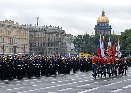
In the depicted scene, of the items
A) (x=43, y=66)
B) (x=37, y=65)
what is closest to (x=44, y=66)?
(x=43, y=66)

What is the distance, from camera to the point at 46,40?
192 metres

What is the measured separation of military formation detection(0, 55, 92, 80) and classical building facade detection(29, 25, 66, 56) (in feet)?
441

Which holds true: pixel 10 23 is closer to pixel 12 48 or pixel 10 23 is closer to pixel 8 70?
pixel 12 48

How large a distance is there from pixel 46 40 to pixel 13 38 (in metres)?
35.6

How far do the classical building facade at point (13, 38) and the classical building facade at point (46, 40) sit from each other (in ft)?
36.2

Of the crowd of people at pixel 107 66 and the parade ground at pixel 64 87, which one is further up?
the crowd of people at pixel 107 66

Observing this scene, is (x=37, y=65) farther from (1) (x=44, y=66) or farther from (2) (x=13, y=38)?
(2) (x=13, y=38)

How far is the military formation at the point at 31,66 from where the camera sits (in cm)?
3184

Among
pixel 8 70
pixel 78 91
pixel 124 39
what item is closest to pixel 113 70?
pixel 8 70

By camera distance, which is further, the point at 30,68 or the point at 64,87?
the point at 30,68

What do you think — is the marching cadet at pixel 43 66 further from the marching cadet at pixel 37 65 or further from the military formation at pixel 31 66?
the marching cadet at pixel 37 65

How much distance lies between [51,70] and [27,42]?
13215 centimetres

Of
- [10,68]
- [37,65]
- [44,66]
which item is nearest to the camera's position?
[10,68]

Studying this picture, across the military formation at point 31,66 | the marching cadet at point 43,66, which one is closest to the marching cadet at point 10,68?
the military formation at point 31,66
